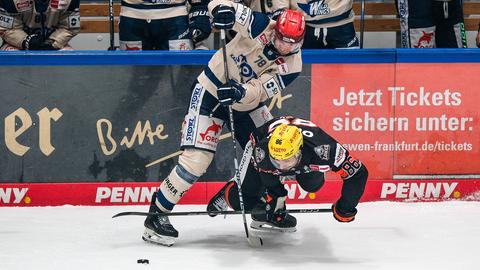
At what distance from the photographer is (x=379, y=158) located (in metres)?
7.58

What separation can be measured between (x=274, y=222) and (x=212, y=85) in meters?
1.00

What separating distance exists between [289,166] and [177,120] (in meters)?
1.64

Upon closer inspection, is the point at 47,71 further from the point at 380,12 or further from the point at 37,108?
the point at 380,12

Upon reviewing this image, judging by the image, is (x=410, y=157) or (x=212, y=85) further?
(x=410, y=157)

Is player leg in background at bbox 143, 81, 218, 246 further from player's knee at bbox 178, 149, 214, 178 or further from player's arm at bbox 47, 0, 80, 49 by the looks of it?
player's arm at bbox 47, 0, 80, 49

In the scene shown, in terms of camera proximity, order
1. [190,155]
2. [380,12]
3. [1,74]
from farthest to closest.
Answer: [380,12]
[1,74]
[190,155]

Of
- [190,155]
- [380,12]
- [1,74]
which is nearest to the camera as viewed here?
[190,155]

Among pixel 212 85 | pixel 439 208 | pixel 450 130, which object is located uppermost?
pixel 212 85

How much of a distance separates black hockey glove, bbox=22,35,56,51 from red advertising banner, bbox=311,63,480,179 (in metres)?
1.96

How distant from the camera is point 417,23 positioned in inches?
310

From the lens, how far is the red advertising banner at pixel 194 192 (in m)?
7.48

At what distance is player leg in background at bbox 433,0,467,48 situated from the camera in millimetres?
7852

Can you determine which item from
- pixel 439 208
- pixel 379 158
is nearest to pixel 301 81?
pixel 379 158

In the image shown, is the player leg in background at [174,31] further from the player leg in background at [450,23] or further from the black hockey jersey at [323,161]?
the player leg in background at [450,23]
